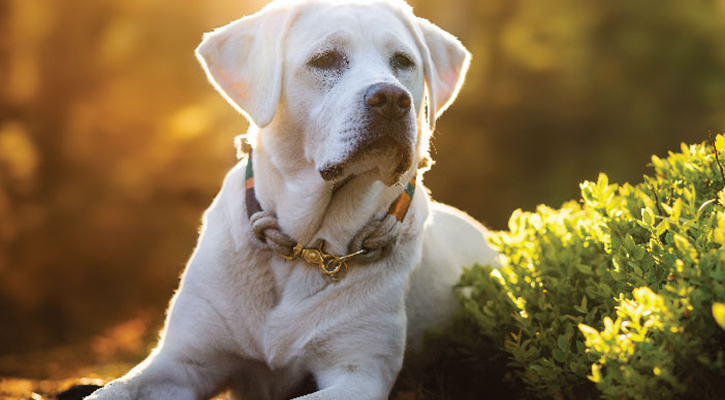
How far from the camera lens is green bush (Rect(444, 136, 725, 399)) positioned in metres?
2.05

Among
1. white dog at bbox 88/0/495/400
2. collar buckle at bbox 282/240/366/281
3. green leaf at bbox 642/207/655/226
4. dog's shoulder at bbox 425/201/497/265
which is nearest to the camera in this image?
green leaf at bbox 642/207/655/226

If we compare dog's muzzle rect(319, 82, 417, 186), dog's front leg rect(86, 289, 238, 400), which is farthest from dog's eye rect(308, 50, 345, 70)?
dog's front leg rect(86, 289, 238, 400)

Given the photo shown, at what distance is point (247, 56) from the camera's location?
2.94 metres

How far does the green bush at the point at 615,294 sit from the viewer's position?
80.7 inches

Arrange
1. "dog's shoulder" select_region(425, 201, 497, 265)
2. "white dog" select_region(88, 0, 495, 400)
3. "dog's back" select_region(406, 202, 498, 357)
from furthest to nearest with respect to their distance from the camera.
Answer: "dog's shoulder" select_region(425, 201, 497, 265) < "dog's back" select_region(406, 202, 498, 357) < "white dog" select_region(88, 0, 495, 400)

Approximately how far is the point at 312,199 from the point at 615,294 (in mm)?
1145

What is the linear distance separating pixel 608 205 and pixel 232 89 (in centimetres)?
147

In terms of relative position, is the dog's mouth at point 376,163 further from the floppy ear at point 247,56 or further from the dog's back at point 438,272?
the dog's back at point 438,272

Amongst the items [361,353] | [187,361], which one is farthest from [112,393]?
[361,353]

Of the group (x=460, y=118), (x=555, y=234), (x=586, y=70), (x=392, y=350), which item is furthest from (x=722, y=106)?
(x=392, y=350)

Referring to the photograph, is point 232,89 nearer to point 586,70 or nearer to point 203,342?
point 203,342

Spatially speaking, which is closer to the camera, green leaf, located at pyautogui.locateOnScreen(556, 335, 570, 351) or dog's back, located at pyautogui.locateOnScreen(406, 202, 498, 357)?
green leaf, located at pyautogui.locateOnScreen(556, 335, 570, 351)

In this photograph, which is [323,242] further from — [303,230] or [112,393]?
[112,393]

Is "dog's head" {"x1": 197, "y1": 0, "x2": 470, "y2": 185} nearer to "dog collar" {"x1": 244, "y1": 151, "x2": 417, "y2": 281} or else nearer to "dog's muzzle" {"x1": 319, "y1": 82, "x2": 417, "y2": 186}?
"dog's muzzle" {"x1": 319, "y1": 82, "x2": 417, "y2": 186}
